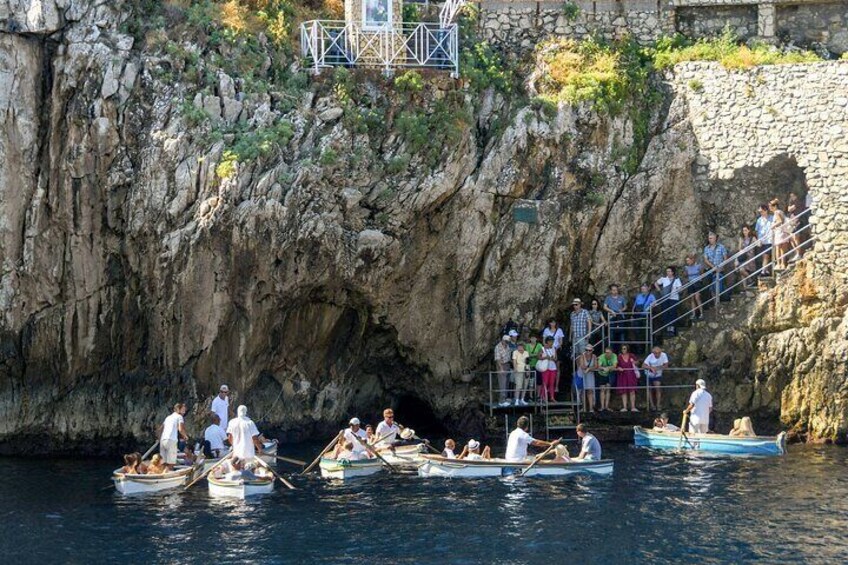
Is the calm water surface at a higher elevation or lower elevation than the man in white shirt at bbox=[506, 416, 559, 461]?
lower

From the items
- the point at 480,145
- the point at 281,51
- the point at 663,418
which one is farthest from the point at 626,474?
the point at 281,51

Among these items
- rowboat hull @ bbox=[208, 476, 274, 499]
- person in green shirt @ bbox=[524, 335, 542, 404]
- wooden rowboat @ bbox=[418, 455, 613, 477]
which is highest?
person in green shirt @ bbox=[524, 335, 542, 404]

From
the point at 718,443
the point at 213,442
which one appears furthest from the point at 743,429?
the point at 213,442

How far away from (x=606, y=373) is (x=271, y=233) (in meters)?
9.35

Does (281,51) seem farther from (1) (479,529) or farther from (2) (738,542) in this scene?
(2) (738,542)

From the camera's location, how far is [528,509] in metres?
28.0

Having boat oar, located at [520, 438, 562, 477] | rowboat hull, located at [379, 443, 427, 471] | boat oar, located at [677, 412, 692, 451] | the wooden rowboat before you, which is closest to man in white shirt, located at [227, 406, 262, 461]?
rowboat hull, located at [379, 443, 427, 471]

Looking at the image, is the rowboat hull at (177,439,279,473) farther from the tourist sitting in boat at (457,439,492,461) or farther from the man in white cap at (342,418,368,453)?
the tourist sitting in boat at (457,439,492,461)

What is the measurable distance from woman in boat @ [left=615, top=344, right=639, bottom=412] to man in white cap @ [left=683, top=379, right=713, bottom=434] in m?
2.09

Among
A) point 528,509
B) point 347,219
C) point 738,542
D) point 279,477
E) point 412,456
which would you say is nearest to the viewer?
point 738,542

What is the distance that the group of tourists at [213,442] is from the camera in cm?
3008

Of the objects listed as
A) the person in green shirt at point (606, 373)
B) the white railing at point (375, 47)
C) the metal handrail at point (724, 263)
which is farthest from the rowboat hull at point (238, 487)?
the white railing at point (375, 47)

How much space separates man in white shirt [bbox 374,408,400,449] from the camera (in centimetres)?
3353

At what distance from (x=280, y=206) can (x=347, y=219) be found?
1982 millimetres
